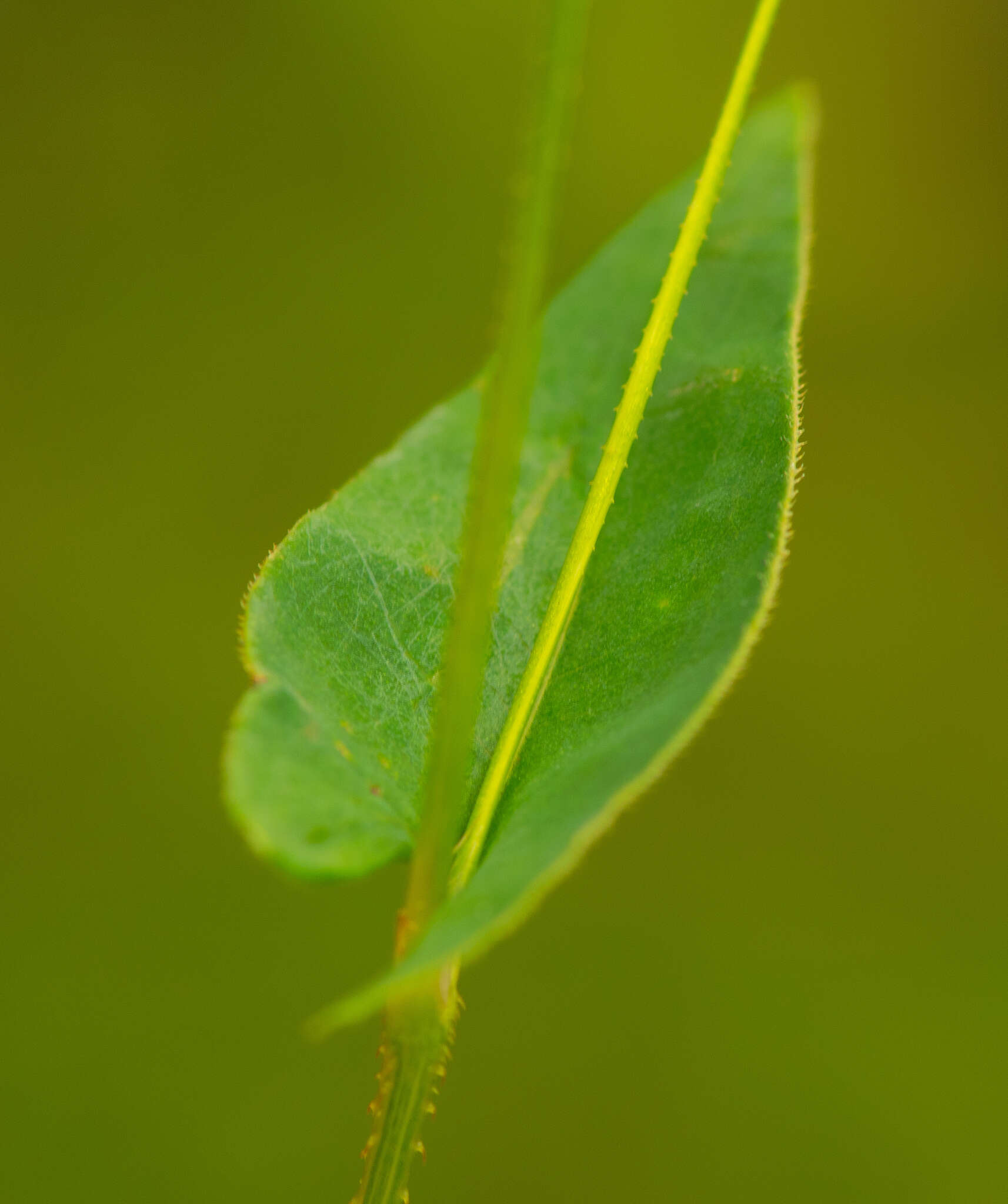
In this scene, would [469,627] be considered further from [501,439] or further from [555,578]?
[555,578]

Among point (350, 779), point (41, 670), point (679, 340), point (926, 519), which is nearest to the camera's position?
point (350, 779)

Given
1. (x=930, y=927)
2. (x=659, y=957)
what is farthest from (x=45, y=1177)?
(x=930, y=927)

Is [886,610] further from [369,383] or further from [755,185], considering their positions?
[755,185]

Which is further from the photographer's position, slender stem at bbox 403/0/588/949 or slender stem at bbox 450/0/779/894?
slender stem at bbox 450/0/779/894

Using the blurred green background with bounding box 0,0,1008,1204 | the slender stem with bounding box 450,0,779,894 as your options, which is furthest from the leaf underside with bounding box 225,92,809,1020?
the blurred green background with bounding box 0,0,1008,1204

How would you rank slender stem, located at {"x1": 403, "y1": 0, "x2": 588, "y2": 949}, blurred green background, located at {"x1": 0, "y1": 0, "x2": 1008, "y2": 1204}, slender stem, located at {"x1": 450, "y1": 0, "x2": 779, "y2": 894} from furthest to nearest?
blurred green background, located at {"x1": 0, "y1": 0, "x2": 1008, "y2": 1204}
slender stem, located at {"x1": 450, "y1": 0, "x2": 779, "y2": 894}
slender stem, located at {"x1": 403, "y1": 0, "x2": 588, "y2": 949}

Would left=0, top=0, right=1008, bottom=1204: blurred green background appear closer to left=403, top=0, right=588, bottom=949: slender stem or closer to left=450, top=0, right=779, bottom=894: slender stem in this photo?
left=450, top=0, right=779, bottom=894: slender stem

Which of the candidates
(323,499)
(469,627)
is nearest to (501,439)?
(469,627)

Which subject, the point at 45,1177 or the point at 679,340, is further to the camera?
the point at 45,1177
